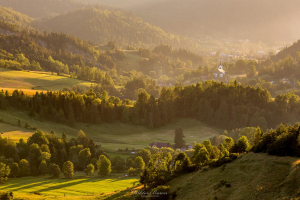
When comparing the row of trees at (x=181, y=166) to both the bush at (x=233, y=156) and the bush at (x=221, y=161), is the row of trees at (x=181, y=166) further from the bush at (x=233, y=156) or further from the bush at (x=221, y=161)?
the bush at (x=233, y=156)

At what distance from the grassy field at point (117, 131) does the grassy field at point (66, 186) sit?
82.4 feet

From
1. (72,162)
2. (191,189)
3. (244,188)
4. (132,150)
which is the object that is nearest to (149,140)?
(132,150)

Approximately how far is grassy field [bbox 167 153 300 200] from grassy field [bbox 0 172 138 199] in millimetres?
22100

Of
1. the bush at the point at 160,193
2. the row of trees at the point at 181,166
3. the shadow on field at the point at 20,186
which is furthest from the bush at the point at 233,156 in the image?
the shadow on field at the point at 20,186

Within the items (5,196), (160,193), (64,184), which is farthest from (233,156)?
(64,184)

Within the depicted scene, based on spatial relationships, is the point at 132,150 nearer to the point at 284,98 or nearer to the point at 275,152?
the point at 275,152

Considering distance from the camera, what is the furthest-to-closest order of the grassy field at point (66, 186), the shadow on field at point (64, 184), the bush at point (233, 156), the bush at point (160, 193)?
the shadow on field at point (64, 184)
the grassy field at point (66, 186)
the bush at point (233, 156)
the bush at point (160, 193)

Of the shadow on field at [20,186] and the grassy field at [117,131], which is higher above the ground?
the grassy field at [117,131]

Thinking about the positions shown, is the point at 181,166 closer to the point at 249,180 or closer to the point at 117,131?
the point at 249,180

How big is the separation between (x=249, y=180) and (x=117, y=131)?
98901 millimetres

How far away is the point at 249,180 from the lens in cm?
4412

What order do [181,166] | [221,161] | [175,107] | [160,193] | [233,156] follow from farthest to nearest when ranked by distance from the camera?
1. [175,107]
2. [181,166]
3. [221,161]
4. [233,156]
5. [160,193]

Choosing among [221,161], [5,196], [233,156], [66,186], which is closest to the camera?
[233,156]

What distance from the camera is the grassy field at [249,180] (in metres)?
39.0
